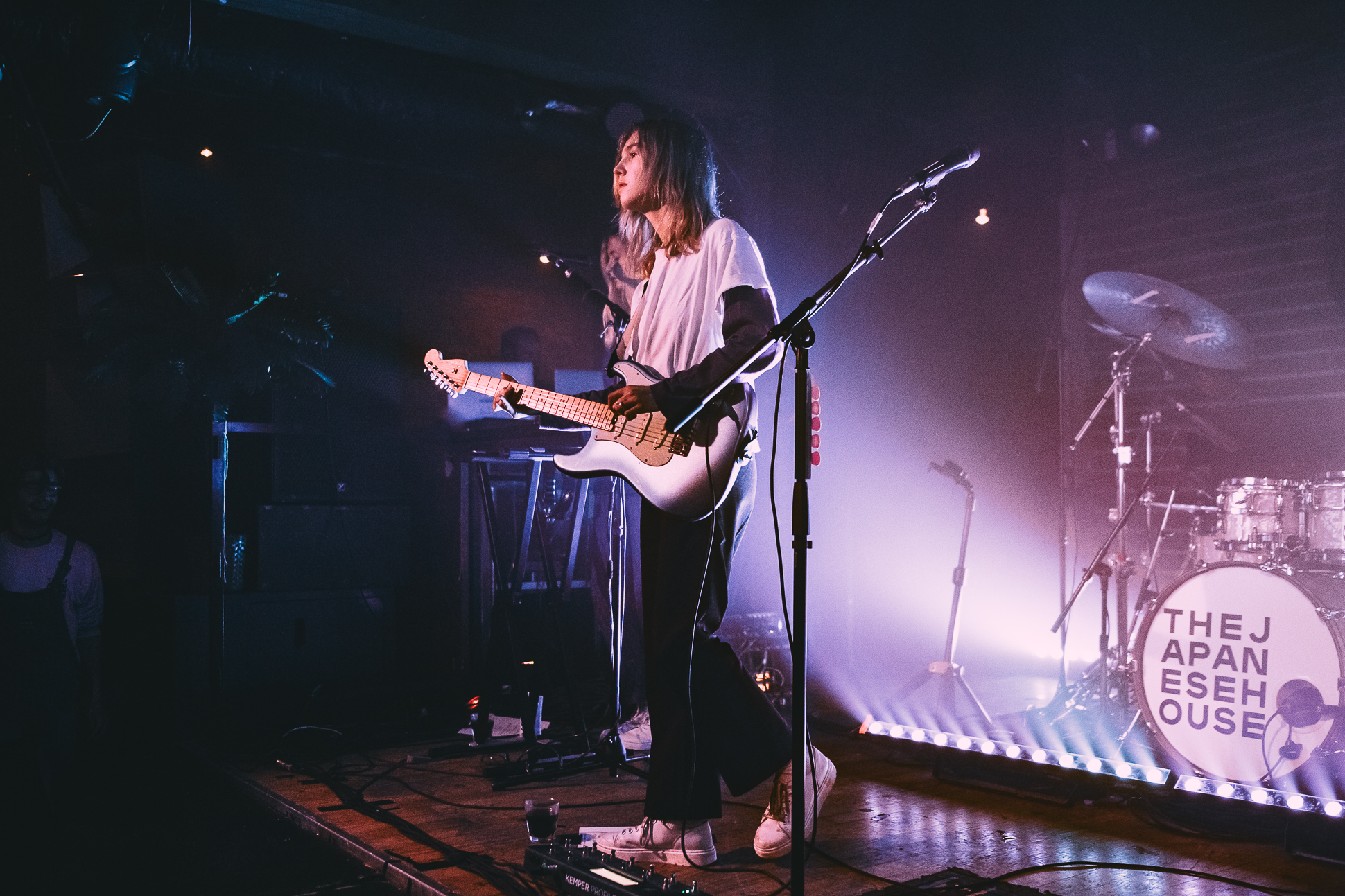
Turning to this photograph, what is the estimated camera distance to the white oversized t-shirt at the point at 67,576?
14.4 feet

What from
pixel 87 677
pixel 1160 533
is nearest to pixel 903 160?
pixel 1160 533

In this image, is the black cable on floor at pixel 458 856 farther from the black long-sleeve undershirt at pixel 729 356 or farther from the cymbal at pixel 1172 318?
the cymbal at pixel 1172 318

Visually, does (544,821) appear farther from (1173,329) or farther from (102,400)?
(102,400)

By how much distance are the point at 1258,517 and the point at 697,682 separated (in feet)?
9.11

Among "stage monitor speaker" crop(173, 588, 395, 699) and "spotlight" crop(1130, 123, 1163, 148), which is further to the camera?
"spotlight" crop(1130, 123, 1163, 148)

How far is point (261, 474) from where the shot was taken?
552cm

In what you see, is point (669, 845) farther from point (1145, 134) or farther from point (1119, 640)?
point (1145, 134)

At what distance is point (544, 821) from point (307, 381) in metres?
3.69

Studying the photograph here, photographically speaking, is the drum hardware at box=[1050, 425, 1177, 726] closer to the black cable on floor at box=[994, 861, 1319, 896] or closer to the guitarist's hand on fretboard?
the black cable on floor at box=[994, 861, 1319, 896]

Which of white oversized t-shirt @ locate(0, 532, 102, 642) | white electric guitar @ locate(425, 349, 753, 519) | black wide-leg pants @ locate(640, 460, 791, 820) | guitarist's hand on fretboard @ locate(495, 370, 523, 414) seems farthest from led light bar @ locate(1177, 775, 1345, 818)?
white oversized t-shirt @ locate(0, 532, 102, 642)

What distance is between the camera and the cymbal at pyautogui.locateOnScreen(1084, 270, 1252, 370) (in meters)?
4.20

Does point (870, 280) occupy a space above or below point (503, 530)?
above

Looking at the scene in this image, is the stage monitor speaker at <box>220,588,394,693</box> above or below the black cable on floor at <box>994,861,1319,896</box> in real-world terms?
above

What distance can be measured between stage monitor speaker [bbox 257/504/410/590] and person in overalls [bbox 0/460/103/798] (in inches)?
33.6
